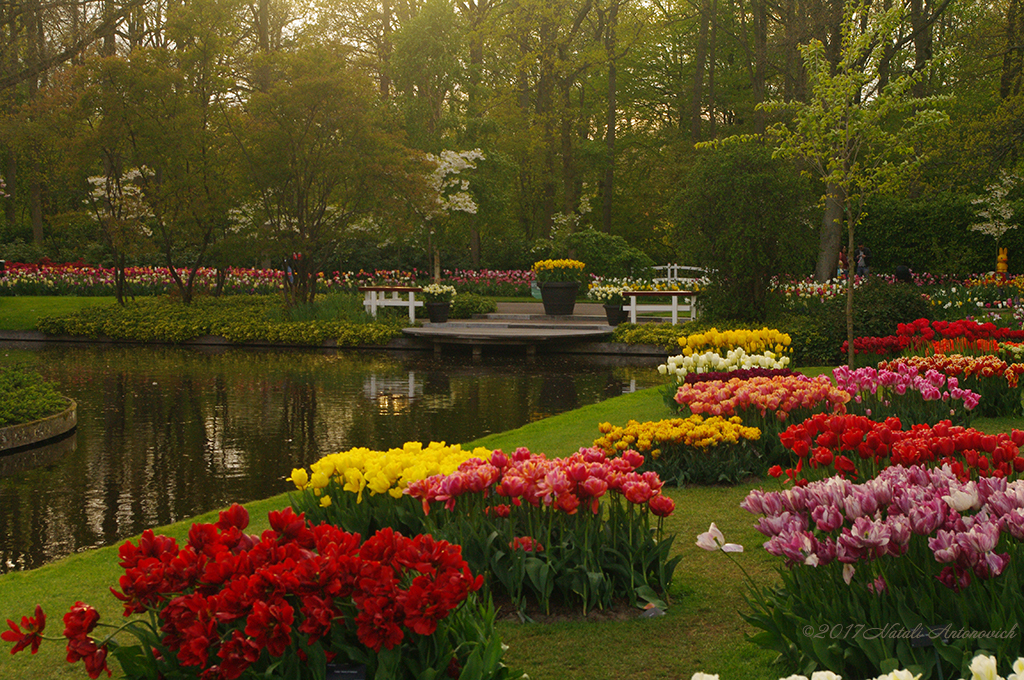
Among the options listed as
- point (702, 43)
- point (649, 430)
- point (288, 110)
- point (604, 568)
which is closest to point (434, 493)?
point (604, 568)

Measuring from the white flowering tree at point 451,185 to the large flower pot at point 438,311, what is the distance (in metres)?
5.04

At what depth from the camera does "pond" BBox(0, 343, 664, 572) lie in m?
7.26

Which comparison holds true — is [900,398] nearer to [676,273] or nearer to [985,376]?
[985,376]

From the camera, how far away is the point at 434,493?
4.14 m

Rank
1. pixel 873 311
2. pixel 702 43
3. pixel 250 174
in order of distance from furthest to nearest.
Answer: pixel 702 43 < pixel 250 174 < pixel 873 311

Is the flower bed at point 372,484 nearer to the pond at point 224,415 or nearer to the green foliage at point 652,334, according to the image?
the pond at point 224,415

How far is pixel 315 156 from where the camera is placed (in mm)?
22469

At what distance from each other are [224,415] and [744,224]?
10881 millimetres

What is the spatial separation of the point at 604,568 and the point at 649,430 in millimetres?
2344

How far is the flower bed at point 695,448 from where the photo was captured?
256 inches

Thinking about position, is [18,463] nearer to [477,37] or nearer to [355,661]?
[355,661]

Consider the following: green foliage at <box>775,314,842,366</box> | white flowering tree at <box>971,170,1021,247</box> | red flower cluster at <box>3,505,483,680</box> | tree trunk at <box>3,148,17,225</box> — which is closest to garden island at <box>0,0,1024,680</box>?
red flower cluster at <box>3,505,483,680</box>

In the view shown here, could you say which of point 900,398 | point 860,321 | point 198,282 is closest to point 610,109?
point 198,282

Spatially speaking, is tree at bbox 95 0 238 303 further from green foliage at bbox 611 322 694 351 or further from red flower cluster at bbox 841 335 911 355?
red flower cluster at bbox 841 335 911 355
